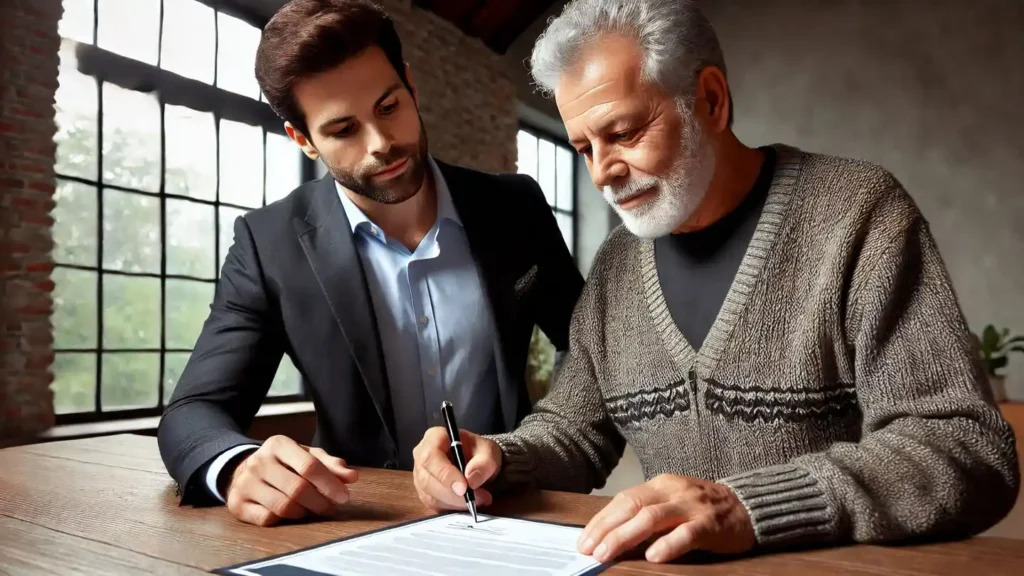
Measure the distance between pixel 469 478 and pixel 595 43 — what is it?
78cm

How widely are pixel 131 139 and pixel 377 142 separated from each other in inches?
132

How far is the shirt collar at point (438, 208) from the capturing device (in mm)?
1923

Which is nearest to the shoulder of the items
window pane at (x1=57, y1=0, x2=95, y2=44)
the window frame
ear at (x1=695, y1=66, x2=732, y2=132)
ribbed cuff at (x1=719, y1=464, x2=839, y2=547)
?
ear at (x1=695, y1=66, x2=732, y2=132)

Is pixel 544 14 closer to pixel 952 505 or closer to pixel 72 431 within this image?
pixel 72 431

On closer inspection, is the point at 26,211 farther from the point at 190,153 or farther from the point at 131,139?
the point at 190,153

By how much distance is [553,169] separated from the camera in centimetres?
888

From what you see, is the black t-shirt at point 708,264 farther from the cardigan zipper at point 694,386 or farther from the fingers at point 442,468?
the fingers at point 442,468

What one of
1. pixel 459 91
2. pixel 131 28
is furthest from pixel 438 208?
pixel 459 91

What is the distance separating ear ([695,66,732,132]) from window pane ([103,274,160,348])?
3.80 meters

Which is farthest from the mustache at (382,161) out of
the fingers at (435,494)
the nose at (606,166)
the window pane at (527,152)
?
the window pane at (527,152)

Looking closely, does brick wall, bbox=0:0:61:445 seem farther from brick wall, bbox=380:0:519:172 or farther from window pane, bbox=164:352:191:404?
brick wall, bbox=380:0:519:172

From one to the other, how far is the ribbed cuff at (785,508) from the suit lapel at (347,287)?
0.93m

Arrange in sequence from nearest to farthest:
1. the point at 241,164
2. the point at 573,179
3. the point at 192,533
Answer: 1. the point at 192,533
2. the point at 241,164
3. the point at 573,179

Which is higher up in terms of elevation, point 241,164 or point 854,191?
point 241,164
